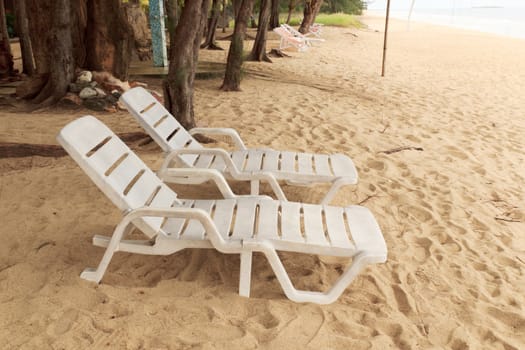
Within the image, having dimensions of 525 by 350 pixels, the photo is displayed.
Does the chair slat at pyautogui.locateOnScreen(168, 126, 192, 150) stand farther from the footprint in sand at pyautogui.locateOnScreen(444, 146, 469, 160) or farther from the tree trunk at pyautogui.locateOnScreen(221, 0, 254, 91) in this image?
the tree trunk at pyautogui.locateOnScreen(221, 0, 254, 91)

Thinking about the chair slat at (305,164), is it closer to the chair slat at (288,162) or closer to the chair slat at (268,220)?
the chair slat at (288,162)

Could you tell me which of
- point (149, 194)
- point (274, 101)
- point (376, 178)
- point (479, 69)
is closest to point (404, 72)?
point (479, 69)

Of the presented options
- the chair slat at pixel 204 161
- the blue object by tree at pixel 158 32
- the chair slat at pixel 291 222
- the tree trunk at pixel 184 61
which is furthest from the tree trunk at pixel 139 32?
the chair slat at pixel 291 222

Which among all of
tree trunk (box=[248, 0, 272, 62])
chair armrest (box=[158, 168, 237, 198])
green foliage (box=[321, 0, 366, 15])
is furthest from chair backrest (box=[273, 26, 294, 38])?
green foliage (box=[321, 0, 366, 15])

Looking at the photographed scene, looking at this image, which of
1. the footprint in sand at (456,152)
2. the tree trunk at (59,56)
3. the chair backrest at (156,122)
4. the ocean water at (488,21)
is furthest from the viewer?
the ocean water at (488,21)

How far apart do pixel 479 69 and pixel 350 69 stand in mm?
3937

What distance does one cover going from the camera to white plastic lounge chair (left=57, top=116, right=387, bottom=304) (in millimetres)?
2463

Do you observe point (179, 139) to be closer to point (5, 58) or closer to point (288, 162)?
point (288, 162)

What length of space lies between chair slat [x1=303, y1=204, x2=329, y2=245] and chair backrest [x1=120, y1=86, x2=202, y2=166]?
1.34 metres

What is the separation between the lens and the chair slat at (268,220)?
2.56m

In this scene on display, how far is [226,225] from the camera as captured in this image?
8.91 ft

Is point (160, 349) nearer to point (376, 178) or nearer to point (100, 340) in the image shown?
point (100, 340)

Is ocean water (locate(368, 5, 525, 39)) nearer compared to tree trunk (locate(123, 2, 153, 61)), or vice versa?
tree trunk (locate(123, 2, 153, 61))

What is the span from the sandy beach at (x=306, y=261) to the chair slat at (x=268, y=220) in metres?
0.40
